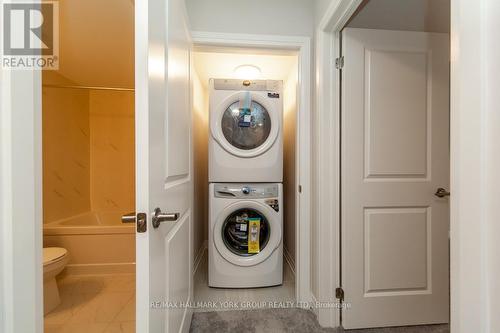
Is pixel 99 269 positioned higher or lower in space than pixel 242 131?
lower

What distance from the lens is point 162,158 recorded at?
Answer: 824 mm

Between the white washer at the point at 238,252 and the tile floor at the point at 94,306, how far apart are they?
66 cm

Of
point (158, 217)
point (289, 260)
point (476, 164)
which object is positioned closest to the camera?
point (476, 164)

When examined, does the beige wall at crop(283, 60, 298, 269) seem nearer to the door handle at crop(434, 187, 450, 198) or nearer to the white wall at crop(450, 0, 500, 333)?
the door handle at crop(434, 187, 450, 198)

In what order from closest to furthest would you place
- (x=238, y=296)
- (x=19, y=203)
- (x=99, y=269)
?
(x=19, y=203)
(x=238, y=296)
(x=99, y=269)

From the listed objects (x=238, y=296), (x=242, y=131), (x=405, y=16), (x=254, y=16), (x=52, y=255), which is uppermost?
(x=254, y=16)

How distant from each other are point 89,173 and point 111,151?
384 mm

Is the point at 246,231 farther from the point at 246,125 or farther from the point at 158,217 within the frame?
the point at 158,217

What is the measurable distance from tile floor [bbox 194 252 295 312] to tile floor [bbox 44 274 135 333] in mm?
502

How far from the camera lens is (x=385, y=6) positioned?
1.39m

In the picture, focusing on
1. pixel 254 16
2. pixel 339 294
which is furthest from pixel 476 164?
pixel 254 16

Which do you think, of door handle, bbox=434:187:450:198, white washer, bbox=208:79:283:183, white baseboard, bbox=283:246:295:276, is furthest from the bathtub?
door handle, bbox=434:187:450:198

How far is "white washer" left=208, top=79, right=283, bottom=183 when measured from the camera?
1.85 m

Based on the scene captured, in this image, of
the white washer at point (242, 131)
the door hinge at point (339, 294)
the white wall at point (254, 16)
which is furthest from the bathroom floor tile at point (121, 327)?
the white wall at point (254, 16)
